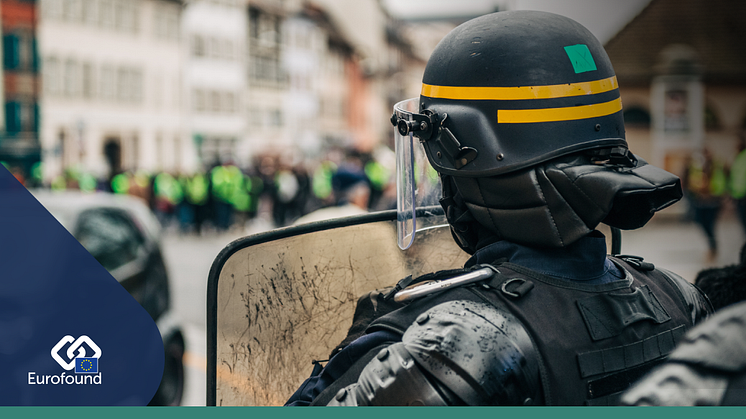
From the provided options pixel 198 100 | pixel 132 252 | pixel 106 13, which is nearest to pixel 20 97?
pixel 106 13

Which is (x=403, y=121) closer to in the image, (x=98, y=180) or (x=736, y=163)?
(x=736, y=163)

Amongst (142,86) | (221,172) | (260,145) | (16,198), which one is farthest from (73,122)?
(16,198)

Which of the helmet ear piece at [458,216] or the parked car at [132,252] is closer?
the helmet ear piece at [458,216]

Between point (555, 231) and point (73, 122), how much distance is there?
3349 cm

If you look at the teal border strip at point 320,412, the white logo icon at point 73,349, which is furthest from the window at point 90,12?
the teal border strip at point 320,412

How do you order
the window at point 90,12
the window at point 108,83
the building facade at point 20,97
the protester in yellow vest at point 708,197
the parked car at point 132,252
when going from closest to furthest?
the parked car at point 132,252 → the protester in yellow vest at point 708,197 → the building facade at point 20,97 → the window at point 90,12 → the window at point 108,83

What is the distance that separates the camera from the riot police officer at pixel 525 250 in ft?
3.92

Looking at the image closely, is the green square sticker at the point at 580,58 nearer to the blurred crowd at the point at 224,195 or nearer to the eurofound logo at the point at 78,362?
the eurofound logo at the point at 78,362

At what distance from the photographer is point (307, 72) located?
1895 inches

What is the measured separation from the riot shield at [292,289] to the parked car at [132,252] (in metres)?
2.93

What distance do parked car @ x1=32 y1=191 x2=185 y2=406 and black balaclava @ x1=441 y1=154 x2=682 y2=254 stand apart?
3400mm

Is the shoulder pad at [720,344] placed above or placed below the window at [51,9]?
below

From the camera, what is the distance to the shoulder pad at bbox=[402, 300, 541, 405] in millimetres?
1157

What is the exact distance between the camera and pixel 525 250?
4.70 feet
